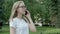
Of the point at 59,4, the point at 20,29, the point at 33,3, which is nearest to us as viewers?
the point at 20,29

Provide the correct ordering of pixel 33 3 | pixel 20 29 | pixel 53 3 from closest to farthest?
pixel 20 29
pixel 53 3
pixel 33 3

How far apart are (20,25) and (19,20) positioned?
10 cm

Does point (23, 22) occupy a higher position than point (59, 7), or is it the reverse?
point (23, 22)

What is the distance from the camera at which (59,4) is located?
25.2m

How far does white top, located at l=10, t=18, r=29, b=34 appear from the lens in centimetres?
532

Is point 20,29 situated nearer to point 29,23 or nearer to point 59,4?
point 29,23

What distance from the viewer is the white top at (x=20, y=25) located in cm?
532

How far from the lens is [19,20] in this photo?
17.7ft

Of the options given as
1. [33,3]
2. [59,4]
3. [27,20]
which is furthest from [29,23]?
[33,3]

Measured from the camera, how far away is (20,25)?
5.37 metres

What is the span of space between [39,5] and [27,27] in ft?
113

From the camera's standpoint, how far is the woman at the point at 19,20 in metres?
5.32

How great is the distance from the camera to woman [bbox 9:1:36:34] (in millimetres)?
5325

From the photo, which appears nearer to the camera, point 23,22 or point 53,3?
point 23,22
